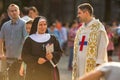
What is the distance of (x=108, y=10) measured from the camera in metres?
31.4

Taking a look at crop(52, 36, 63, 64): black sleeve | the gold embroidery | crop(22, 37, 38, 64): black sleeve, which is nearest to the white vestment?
the gold embroidery

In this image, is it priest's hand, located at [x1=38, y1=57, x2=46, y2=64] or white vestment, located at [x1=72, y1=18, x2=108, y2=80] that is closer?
white vestment, located at [x1=72, y1=18, x2=108, y2=80]

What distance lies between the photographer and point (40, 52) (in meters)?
9.19

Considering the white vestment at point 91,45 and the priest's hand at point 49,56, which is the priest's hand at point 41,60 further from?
the white vestment at point 91,45

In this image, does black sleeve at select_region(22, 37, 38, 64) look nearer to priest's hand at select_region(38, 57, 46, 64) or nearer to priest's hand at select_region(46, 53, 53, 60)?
priest's hand at select_region(38, 57, 46, 64)

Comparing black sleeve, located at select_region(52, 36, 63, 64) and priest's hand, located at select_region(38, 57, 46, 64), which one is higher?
black sleeve, located at select_region(52, 36, 63, 64)

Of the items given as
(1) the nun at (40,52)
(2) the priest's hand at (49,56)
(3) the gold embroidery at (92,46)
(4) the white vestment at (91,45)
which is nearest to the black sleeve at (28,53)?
(1) the nun at (40,52)

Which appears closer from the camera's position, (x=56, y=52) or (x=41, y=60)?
(x=41, y=60)

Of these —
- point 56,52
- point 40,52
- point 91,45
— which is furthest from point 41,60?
point 91,45

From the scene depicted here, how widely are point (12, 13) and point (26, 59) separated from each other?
1516 millimetres

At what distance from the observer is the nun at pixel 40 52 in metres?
9.18

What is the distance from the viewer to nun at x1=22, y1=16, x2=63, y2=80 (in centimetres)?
918

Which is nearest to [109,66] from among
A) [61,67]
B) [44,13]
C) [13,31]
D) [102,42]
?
[102,42]

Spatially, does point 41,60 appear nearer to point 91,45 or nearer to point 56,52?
point 56,52
